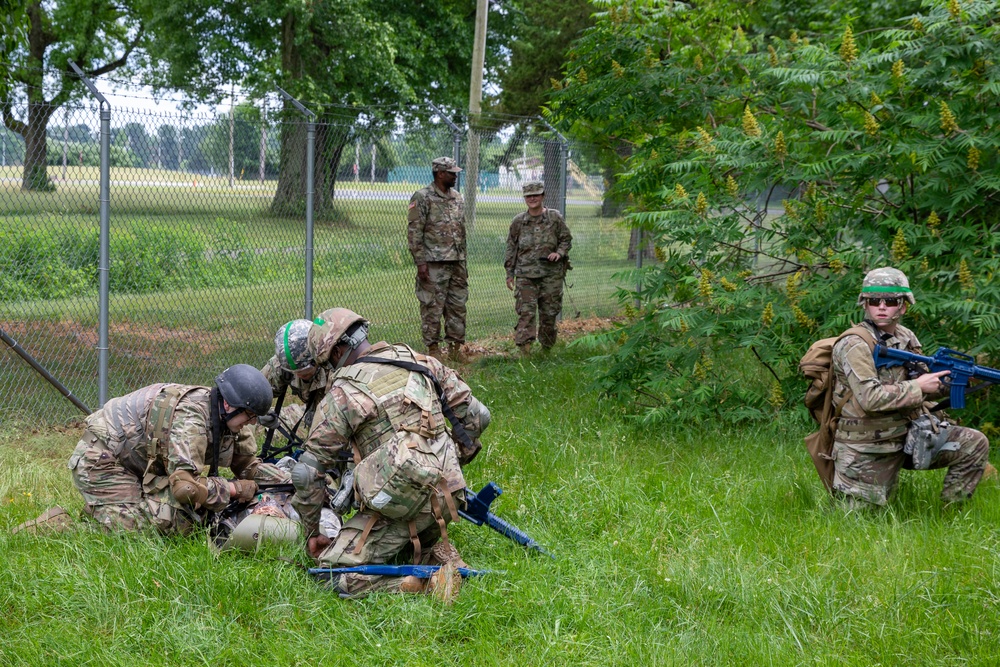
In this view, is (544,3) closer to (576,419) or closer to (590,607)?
(576,419)

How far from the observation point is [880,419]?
201 inches

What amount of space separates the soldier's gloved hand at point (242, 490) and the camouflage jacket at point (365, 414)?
0.74 m

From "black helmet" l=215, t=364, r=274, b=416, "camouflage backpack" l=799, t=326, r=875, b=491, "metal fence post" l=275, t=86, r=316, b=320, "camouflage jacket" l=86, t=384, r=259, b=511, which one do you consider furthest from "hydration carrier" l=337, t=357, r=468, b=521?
"metal fence post" l=275, t=86, r=316, b=320

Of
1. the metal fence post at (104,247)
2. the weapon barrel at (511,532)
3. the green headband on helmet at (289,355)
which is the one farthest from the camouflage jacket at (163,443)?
the metal fence post at (104,247)

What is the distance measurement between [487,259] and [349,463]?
7133 mm

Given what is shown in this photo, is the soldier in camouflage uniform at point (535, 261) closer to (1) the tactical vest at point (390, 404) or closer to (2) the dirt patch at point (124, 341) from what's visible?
(2) the dirt patch at point (124, 341)

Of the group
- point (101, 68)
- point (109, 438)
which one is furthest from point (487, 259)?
point (101, 68)

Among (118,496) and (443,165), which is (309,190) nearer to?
(443,165)

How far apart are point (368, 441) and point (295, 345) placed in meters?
0.81

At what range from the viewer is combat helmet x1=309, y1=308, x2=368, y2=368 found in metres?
4.57

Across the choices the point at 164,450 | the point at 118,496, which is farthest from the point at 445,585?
the point at 118,496

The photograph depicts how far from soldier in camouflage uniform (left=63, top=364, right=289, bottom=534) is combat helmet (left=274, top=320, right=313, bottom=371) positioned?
247 millimetres

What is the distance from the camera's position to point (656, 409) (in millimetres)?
7184

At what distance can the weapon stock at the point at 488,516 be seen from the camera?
470 centimetres
